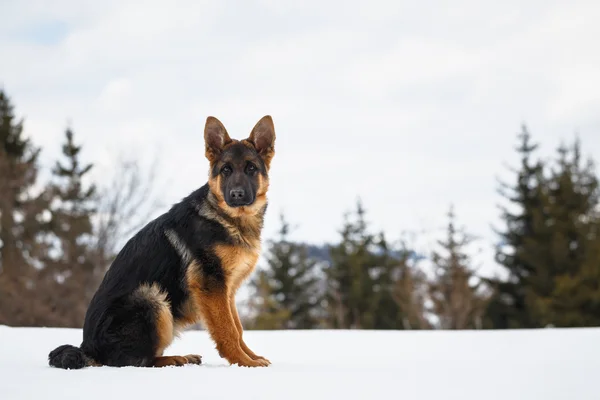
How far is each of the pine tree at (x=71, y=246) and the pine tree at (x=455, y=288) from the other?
19251 millimetres

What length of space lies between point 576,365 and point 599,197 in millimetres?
34832

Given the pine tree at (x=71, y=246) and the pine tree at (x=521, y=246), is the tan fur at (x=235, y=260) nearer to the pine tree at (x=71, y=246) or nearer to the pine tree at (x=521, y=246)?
the pine tree at (x=71, y=246)

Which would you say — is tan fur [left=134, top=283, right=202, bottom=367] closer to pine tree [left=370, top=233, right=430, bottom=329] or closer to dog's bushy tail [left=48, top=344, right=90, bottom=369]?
dog's bushy tail [left=48, top=344, right=90, bottom=369]

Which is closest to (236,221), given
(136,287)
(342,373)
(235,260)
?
(235,260)

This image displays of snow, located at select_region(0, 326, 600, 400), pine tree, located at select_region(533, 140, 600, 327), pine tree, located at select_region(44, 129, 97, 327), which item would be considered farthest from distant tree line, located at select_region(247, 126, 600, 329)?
snow, located at select_region(0, 326, 600, 400)

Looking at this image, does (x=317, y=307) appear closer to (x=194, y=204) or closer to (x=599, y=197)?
(x=599, y=197)

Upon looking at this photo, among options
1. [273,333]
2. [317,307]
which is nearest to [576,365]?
[273,333]

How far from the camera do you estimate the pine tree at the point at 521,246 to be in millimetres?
33562

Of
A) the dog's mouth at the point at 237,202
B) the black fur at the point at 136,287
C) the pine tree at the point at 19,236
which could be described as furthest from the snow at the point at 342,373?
the pine tree at the point at 19,236

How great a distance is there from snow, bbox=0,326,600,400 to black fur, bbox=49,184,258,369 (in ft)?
0.80

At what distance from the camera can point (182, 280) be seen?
5336mm

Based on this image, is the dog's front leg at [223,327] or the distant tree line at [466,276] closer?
the dog's front leg at [223,327]

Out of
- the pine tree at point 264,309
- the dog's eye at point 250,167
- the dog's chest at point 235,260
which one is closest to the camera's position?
the dog's chest at point 235,260

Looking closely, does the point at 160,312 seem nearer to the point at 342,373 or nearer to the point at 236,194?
the point at 236,194
